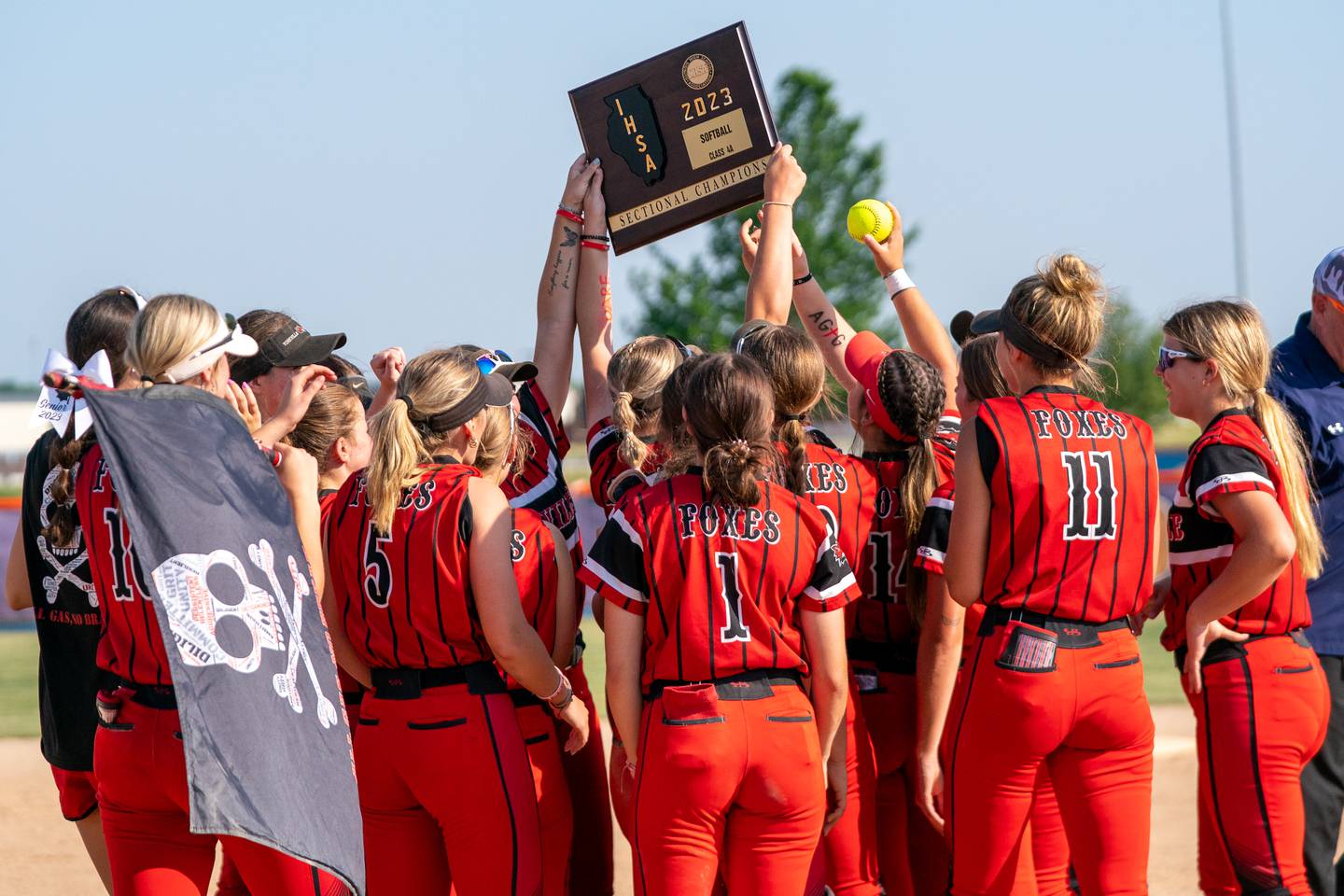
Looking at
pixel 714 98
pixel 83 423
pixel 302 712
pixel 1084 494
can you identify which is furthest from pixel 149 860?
pixel 714 98

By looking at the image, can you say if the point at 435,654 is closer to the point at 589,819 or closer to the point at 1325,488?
the point at 589,819

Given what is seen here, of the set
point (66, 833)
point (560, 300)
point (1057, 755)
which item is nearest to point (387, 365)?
point (560, 300)

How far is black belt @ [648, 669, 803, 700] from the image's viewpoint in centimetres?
353

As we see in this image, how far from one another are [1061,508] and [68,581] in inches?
122

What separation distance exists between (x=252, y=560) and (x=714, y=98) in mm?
2478

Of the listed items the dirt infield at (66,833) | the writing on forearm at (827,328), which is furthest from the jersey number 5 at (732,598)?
the dirt infield at (66,833)

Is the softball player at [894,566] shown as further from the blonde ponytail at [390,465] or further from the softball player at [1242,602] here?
the blonde ponytail at [390,465]

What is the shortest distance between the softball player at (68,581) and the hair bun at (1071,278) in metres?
2.60

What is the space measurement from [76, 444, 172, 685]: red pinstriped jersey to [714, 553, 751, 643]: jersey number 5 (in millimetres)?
1391

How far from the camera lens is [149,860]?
340 cm

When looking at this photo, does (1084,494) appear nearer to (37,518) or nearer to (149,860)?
(149,860)

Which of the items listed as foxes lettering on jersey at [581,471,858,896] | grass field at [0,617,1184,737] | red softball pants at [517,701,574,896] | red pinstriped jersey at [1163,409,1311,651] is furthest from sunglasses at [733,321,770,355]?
grass field at [0,617,1184,737]

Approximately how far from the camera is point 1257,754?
4020 mm

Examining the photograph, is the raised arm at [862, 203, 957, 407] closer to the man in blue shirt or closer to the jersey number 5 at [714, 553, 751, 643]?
the man in blue shirt
